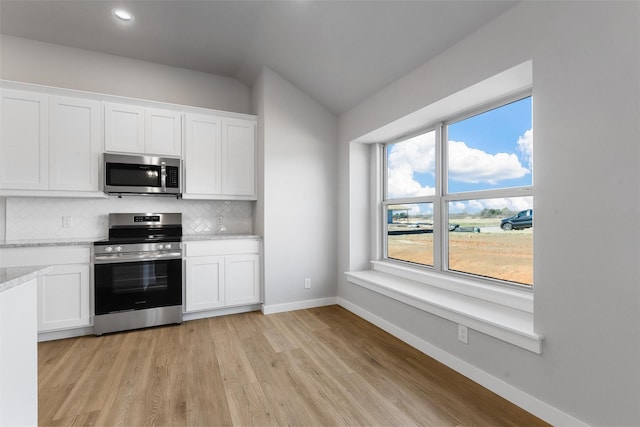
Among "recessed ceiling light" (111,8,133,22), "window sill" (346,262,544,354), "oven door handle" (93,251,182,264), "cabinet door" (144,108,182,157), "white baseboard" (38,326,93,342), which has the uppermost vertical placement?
"recessed ceiling light" (111,8,133,22)

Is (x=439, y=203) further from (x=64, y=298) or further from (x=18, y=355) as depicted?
(x=64, y=298)

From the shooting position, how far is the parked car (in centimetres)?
219

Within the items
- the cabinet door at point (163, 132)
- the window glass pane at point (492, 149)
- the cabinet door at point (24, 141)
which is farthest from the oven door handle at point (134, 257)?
the window glass pane at point (492, 149)

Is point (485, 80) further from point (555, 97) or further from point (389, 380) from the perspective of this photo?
point (389, 380)

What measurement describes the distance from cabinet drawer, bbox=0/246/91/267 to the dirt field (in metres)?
3.30

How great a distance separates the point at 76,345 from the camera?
107 inches

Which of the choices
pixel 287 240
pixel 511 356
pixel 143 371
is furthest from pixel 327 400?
pixel 287 240

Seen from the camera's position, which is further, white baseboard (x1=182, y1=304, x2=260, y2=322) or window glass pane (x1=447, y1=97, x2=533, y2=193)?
white baseboard (x1=182, y1=304, x2=260, y2=322)

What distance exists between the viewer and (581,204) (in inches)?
62.0

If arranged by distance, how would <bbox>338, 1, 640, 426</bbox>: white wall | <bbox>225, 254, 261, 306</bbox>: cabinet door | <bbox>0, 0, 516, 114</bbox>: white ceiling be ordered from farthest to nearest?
<bbox>225, 254, 261, 306</bbox>: cabinet door, <bbox>0, 0, 516, 114</bbox>: white ceiling, <bbox>338, 1, 640, 426</bbox>: white wall

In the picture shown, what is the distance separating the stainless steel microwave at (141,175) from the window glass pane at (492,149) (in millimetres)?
2852

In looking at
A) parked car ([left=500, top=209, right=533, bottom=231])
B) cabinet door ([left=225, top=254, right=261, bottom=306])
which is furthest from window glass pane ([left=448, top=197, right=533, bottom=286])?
cabinet door ([left=225, top=254, right=261, bottom=306])

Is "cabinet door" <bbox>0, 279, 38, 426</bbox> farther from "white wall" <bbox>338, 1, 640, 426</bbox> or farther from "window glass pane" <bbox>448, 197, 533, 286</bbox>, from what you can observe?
"window glass pane" <bbox>448, 197, 533, 286</bbox>

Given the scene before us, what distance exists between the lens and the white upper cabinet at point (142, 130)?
313cm
